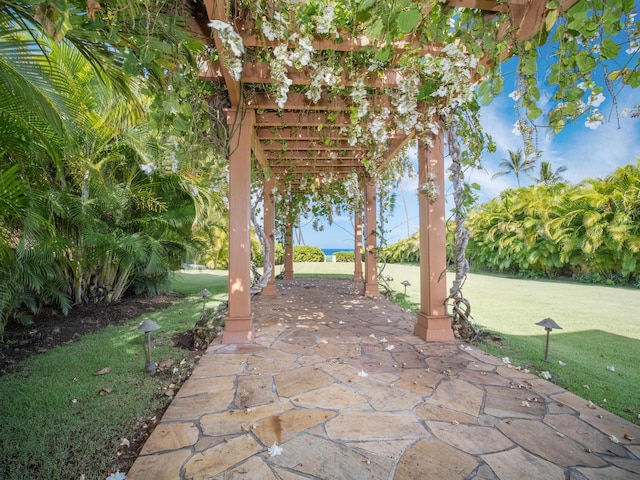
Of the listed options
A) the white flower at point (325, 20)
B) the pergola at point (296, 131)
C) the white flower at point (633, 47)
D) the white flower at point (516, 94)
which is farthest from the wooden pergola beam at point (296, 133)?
the white flower at point (633, 47)

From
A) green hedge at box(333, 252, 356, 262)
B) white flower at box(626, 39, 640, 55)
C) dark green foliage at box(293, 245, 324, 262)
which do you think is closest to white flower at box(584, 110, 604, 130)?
white flower at box(626, 39, 640, 55)

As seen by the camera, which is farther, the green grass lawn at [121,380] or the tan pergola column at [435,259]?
the tan pergola column at [435,259]

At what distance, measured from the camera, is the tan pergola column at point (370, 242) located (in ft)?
20.1

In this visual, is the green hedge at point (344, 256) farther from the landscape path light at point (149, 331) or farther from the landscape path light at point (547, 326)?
the landscape path light at point (149, 331)

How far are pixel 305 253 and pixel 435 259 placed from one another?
1423cm

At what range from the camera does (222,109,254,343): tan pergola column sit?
3342 mm

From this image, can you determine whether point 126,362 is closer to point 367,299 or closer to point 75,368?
point 75,368

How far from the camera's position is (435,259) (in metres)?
3.36

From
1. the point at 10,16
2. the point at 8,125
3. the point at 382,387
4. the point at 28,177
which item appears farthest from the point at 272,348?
the point at 28,177

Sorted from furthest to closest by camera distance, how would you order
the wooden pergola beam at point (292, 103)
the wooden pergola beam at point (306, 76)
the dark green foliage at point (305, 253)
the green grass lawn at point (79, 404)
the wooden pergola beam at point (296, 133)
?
the dark green foliage at point (305, 253), the wooden pergola beam at point (296, 133), the wooden pergola beam at point (292, 103), the wooden pergola beam at point (306, 76), the green grass lawn at point (79, 404)

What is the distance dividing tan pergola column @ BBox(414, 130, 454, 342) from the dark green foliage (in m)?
14.0

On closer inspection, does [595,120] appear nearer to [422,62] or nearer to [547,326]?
[422,62]

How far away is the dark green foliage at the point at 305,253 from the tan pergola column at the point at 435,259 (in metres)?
14.0

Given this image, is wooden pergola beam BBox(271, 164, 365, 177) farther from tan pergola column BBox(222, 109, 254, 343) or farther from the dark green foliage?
the dark green foliage
